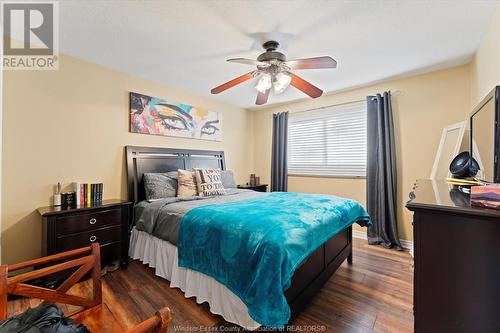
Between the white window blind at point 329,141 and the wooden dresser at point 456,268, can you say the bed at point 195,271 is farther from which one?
the white window blind at point 329,141

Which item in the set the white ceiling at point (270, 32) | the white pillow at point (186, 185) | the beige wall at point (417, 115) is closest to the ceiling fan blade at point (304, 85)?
the white ceiling at point (270, 32)

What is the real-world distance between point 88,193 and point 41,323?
2.01 metres

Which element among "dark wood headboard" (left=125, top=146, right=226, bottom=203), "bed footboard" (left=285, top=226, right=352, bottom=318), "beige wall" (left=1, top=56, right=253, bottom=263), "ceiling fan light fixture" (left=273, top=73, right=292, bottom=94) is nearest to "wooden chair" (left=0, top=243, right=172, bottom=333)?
"bed footboard" (left=285, top=226, right=352, bottom=318)

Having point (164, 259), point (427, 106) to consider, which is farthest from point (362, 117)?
point (164, 259)

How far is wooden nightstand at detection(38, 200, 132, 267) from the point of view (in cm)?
213

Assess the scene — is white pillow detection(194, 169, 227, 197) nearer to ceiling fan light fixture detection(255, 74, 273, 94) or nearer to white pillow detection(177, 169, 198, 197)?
white pillow detection(177, 169, 198, 197)

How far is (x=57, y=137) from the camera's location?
2.52 metres

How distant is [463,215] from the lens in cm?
93

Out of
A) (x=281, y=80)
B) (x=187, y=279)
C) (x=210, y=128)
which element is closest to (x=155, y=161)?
(x=210, y=128)

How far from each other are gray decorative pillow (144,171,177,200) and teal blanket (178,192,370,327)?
98 cm

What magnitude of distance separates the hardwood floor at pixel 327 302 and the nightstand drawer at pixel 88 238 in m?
0.39

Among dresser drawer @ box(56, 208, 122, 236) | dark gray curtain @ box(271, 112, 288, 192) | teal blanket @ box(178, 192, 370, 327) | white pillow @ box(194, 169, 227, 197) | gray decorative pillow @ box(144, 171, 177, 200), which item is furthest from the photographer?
dark gray curtain @ box(271, 112, 288, 192)

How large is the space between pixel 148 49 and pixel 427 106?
3671 mm

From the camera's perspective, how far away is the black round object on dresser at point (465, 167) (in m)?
1.73
